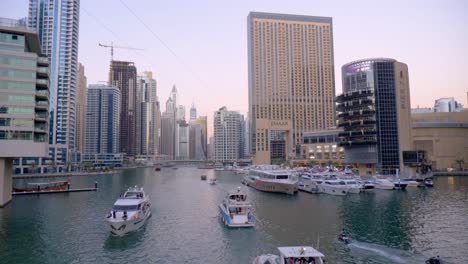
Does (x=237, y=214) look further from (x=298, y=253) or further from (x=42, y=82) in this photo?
(x=42, y=82)

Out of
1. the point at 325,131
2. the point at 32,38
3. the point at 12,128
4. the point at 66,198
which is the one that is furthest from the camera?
the point at 325,131

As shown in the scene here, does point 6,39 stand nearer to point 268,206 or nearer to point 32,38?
point 32,38

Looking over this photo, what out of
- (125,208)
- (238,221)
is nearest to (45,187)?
(125,208)

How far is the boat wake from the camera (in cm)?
3153

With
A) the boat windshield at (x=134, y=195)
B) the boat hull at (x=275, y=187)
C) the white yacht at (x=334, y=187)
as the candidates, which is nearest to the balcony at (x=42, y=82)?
the boat windshield at (x=134, y=195)

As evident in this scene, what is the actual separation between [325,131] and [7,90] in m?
166

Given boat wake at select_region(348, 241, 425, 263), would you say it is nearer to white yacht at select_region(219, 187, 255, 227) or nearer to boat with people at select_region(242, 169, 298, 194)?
white yacht at select_region(219, 187, 255, 227)

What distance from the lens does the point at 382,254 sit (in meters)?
33.2

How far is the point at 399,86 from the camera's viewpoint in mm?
129875

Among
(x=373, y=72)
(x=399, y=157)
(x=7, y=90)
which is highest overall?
(x=373, y=72)

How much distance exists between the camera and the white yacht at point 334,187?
79688 millimetres

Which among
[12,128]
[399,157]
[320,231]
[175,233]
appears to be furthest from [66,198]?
[399,157]

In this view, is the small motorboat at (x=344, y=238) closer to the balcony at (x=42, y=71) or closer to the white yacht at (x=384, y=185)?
the balcony at (x=42, y=71)

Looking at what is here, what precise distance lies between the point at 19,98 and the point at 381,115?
122369mm
